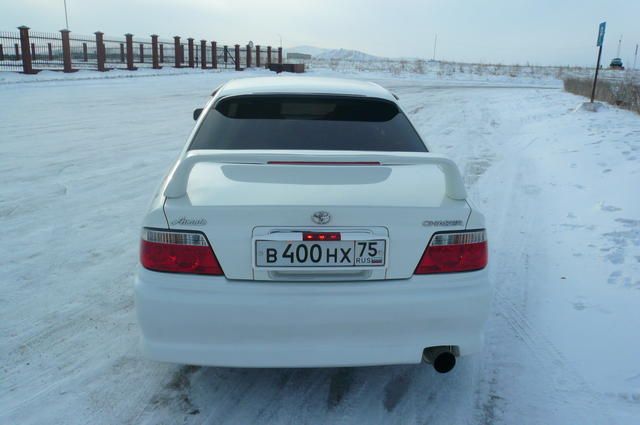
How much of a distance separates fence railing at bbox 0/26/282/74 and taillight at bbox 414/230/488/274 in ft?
80.1

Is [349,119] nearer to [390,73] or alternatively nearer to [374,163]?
[374,163]

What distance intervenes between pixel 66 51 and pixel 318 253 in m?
26.6

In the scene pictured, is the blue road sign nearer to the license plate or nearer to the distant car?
the license plate

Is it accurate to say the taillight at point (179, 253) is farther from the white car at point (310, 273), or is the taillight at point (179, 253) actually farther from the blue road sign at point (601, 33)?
the blue road sign at point (601, 33)

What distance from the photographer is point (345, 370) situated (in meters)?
2.85

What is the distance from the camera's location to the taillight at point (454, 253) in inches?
88.8

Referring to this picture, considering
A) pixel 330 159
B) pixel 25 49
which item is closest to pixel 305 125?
pixel 330 159

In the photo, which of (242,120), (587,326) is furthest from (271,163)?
(587,326)

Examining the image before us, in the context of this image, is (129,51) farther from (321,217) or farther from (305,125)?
(321,217)

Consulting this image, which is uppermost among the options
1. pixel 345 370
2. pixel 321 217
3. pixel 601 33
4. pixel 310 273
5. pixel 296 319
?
pixel 601 33

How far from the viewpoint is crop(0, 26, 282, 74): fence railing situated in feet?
79.5

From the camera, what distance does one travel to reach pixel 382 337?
2.23 meters

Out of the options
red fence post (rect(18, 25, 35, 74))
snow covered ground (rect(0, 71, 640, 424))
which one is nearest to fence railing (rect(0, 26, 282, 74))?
red fence post (rect(18, 25, 35, 74))

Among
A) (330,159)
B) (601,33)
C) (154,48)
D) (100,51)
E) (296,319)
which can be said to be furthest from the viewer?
(154,48)
